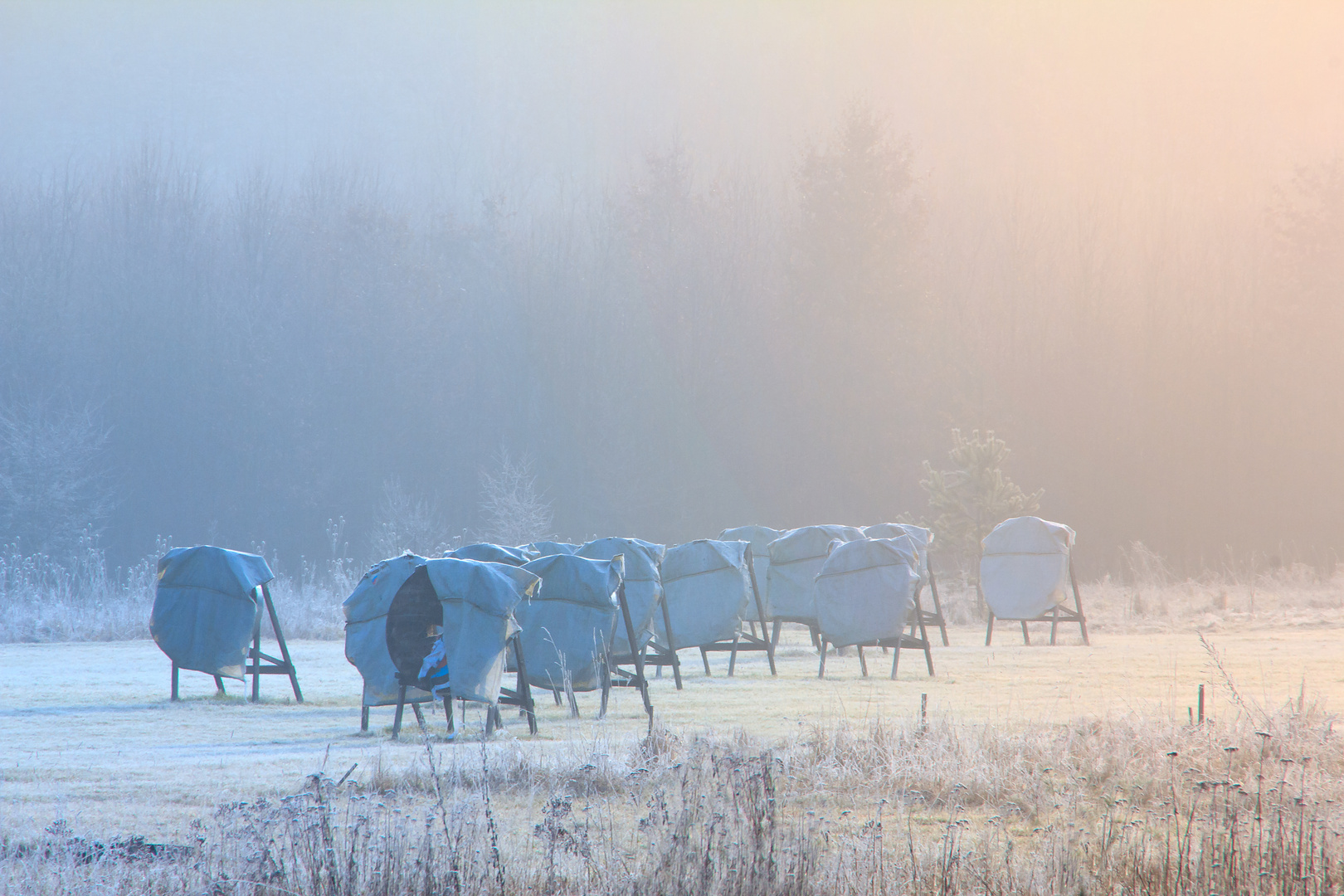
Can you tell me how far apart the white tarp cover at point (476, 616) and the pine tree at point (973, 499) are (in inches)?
729

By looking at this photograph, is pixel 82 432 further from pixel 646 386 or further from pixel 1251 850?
pixel 1251 850

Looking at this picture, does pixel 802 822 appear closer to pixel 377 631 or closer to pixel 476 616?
pixel 476 616

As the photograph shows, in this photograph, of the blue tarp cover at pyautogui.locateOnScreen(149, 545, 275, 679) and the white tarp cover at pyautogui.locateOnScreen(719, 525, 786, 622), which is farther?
the white tarp cover at pyautogui.locateOnScreen(719, 525, 786, 622)

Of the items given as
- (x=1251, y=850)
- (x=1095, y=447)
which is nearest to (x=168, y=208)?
(x=1095, y=447)

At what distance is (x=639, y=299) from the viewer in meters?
50.2

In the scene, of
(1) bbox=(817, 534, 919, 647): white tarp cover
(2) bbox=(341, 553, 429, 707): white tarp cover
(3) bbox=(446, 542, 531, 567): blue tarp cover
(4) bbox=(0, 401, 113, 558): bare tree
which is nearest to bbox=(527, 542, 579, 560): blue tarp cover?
(3) bbox=(446, 542, 531, 567): blue tarp cover

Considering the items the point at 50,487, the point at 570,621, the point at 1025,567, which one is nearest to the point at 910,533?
the point at 1025,567

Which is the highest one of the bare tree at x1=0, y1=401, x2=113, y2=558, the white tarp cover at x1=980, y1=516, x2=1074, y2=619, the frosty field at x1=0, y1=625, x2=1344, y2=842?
the bare tree at x1=0, y1=401, x2=113, y2=558

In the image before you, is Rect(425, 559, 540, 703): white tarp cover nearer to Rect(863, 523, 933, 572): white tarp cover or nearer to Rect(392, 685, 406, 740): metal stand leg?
Rect(392, 685, 406, 740): metal stand leg

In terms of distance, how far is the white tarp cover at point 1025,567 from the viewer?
19.0 meters

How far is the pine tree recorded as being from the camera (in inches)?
1041

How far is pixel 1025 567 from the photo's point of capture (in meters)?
19.2

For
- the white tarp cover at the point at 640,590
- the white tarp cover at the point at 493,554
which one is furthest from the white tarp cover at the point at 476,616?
the white tarp cover at the point at 640,590

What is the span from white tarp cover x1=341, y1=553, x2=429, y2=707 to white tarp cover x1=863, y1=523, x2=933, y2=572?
8.71m
